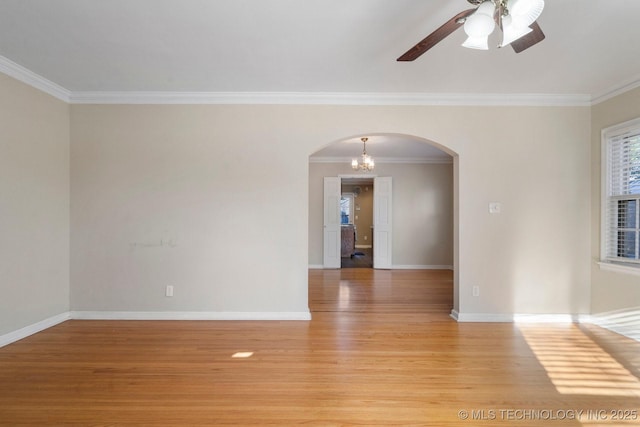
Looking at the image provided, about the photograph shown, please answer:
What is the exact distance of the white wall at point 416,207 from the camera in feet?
25.1

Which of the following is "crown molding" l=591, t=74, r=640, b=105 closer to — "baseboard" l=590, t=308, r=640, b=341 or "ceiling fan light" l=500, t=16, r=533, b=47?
"baseboard" l=590, t=308, r=640, b=341

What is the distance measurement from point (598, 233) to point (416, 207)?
4128 mm

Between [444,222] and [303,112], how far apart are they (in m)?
5.21

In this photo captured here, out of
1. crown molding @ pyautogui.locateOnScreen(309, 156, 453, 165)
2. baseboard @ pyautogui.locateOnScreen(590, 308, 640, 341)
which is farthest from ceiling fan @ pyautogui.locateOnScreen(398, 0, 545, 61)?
crown molding @ pyautogui.locateOnScreen(309, 156, 453, 165)

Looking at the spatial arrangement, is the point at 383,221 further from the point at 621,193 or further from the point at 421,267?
the point at 621,193

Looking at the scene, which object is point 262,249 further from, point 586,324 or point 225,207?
point 586,324

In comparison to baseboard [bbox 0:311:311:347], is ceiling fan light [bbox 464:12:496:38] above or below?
above

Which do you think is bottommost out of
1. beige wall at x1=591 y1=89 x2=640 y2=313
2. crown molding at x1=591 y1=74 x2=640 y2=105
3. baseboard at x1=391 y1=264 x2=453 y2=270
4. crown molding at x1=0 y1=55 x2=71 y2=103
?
baseboard at x1=391 y1=264 x2=453 y2=270

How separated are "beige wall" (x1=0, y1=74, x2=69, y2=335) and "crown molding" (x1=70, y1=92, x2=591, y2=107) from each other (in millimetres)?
571

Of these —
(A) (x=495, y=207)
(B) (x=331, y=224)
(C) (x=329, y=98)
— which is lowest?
(B) (x=331, y=224)

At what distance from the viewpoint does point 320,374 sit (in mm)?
2520

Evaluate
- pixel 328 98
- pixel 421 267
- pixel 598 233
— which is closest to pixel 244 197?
pixel 328 98

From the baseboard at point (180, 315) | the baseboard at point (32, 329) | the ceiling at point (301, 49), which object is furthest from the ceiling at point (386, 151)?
the baseboard at point (32, 329)

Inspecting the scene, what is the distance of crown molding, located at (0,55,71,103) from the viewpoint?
300 centimetres
